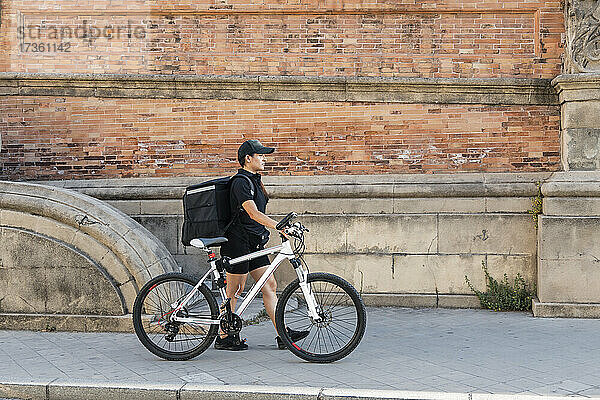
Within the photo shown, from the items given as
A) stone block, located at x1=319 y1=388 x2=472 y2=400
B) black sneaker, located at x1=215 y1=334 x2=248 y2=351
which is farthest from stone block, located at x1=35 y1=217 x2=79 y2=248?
stone block, located at x1=319 y1=388 x2=472 y2=400

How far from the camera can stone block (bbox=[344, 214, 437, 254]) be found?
30.3 feet

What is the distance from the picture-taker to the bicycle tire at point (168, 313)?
21.8ft

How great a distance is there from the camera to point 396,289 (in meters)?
9.30

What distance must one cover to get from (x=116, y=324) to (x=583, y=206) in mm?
5657

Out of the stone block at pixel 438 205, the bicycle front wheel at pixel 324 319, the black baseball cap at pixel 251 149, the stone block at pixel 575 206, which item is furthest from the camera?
the stone block at pixel 438 205

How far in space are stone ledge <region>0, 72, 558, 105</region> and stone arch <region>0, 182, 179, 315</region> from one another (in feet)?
8.27

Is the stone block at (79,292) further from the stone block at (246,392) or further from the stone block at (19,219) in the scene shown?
the stone block at (246,392)

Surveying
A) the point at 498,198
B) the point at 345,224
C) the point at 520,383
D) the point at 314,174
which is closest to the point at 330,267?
the point at 345,224

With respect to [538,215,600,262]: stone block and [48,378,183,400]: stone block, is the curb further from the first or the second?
[538,215,600,262]: stone block

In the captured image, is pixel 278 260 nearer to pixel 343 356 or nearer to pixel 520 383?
pixel 343 356

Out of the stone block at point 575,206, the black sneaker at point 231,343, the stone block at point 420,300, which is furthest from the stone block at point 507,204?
Result: the black sneaker at point 231,343

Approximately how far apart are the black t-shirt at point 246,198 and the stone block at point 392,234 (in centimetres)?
262

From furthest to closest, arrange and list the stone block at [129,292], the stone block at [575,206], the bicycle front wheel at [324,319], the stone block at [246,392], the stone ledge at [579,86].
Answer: the stone ledge at [579,86]
the stone block at [575,206]
the stone block at [129,292]
the bicycle front wheel at [324,319]
the stone block at [246,392]

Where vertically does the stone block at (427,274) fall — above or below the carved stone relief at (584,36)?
below
